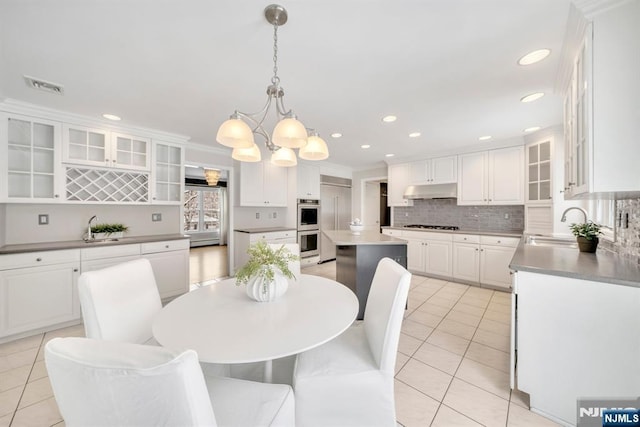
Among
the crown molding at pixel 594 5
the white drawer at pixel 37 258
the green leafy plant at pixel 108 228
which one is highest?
the crown molding at pixel 594 5

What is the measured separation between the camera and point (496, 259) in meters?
3.67

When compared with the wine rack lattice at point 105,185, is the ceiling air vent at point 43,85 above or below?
above

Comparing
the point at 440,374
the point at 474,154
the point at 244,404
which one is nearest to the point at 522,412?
the point at 440,374

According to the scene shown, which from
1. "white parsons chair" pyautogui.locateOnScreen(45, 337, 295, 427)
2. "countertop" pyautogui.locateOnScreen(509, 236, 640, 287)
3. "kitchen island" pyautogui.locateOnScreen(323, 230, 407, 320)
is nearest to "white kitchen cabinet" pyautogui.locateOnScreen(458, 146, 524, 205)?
"countertop" pyautogui.locateOnScreen(509, 236, 640, 287)

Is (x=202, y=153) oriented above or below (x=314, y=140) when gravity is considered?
above

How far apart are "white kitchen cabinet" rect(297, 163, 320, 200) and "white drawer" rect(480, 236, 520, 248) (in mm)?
3052

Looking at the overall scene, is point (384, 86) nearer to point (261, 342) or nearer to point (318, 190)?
point (261, 342)

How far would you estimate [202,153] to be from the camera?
4.09 m

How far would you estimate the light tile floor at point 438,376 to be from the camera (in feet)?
4.87

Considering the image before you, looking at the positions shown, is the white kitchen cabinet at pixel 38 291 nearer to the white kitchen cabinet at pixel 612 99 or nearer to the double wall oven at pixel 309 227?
the double wall oven at pixel 309 227

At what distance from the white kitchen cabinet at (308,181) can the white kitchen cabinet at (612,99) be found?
4.09 m

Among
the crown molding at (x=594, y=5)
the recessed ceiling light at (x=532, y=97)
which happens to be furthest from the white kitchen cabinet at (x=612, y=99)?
the recessed ceiling light at (x=532, y=97)

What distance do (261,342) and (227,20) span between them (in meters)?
1.66

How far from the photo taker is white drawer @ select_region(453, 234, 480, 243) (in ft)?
12.7
